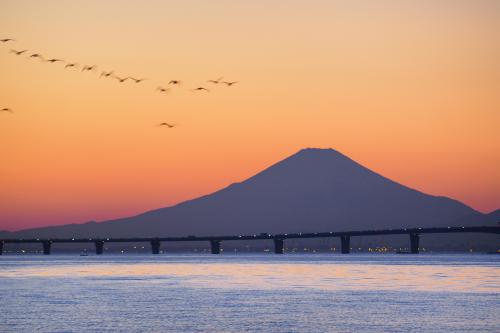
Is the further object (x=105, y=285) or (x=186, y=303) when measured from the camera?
(x=105, y=285)

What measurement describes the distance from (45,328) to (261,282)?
185 ft

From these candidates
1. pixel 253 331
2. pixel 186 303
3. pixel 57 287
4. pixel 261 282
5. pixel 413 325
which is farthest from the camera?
pixel 261 282

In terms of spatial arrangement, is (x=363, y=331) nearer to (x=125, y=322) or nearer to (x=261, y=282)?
(x=125, y=322)

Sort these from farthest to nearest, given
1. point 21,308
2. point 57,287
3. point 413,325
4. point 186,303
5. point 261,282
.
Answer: point 261,282 → point 57,287 → point 186,303 → point 21,308 → point 413,325

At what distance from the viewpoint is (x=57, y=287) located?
10356 cm

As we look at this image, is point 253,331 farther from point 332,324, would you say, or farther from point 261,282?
point 261,282

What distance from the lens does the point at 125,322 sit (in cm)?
6153

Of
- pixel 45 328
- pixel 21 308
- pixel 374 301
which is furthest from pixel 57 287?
pixel 45 328

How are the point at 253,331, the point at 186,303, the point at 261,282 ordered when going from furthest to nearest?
the point at 261,282, the point at 186,303, the point at 253,331

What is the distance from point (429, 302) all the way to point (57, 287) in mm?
41950

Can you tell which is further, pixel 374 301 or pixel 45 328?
pixel 374 301

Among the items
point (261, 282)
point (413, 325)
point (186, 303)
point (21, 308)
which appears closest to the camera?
point (413, 325)

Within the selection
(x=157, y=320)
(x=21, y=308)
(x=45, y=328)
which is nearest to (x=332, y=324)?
(x=157, y=320)

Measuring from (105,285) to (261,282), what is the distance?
57.2 feet
